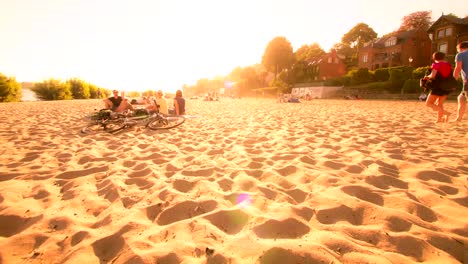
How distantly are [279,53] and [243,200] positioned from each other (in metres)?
58.8

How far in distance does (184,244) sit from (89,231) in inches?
37.8

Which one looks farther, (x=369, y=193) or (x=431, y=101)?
(x=431, y=101)

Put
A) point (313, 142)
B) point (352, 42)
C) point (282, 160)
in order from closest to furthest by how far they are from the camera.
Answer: point (282, 160) < point (313, 142) < point (352, 42)

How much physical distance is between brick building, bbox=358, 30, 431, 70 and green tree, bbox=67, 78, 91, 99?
2052 inches

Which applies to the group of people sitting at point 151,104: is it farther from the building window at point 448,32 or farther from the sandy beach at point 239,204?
the building window at point 448,32

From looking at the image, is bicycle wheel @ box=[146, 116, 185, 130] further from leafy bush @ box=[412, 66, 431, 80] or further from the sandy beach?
leafy bush @ box=[412, 66, 431, 80]

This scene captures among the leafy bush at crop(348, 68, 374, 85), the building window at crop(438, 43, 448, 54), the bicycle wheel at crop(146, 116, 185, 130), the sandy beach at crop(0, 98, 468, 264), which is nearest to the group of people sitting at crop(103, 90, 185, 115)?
the bicycle wheel at crop(146, 116, 185, 130)

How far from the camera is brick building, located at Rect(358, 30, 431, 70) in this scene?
41781mm

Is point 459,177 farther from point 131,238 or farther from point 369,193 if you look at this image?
point 131,238

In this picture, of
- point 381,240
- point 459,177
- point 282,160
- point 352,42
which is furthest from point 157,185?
point 352,42

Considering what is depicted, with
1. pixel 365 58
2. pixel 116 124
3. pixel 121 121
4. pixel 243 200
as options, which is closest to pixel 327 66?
pixel 365 58

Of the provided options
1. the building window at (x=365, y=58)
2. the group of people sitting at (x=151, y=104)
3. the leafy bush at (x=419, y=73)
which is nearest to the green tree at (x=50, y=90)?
the group of people sitting at (x=151, y=104)

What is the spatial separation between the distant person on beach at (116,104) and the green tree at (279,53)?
52.7m

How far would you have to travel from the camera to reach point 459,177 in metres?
3.07
